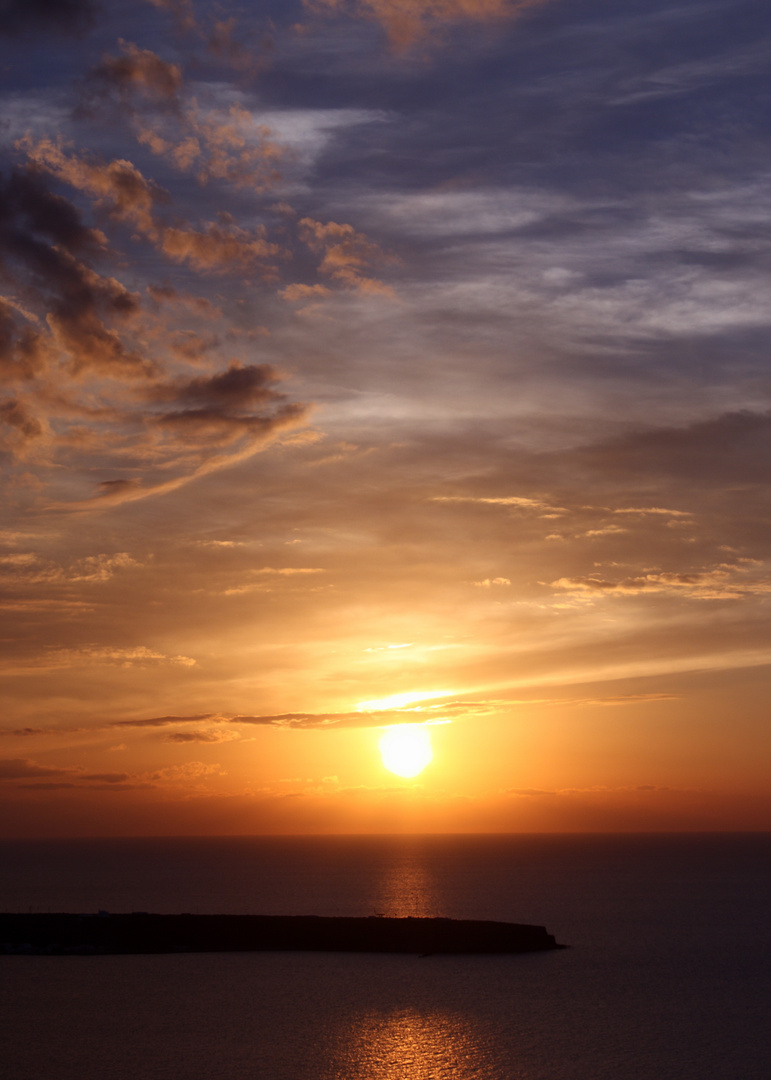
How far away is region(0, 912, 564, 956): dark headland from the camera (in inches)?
3071

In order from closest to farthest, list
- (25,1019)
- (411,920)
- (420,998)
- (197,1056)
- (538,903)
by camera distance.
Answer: (197,1056) → (25,1019) → (420,998) → (411,920) → (538,903)

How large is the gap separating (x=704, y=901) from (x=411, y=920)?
253 ft

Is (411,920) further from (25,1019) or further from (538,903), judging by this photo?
(538,903)

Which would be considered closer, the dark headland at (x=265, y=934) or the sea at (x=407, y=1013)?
the sea at (x=407, y=1013)

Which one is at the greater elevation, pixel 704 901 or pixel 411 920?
pixel 411 920

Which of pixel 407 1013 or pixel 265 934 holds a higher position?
pixel 265 934

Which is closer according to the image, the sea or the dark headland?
the sea

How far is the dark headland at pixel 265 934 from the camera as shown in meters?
78.0

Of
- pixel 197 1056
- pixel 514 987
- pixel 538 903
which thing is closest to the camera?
pixel 197 1056

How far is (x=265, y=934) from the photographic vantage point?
8238 centimetres

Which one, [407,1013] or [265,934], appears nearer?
[407,1013]

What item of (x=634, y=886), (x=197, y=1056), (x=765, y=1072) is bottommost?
(x=634, y=886)

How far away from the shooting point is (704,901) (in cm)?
13950

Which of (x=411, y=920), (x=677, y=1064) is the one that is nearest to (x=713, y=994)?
(x=677, y=1064)
